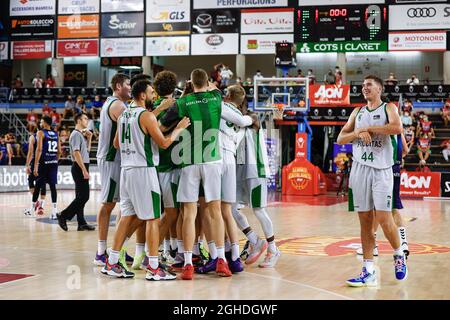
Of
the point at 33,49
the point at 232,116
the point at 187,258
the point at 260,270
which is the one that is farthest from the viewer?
the point at 33,49

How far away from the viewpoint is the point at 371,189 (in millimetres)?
6227

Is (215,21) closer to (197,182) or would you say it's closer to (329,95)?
(329,95)

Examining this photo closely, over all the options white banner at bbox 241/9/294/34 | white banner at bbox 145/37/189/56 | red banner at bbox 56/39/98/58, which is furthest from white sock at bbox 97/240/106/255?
red banner at bbox 56/39/98/58

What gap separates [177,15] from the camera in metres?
29.8

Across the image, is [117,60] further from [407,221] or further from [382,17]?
[407,221]

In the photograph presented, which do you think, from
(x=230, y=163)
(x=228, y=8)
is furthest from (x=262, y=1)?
(x=230, y=163)

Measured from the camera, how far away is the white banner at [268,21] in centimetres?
2828

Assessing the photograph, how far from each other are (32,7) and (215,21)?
907cm

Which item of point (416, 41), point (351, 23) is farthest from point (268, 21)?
point (416, 41)

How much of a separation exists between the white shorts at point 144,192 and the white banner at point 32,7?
26.7m

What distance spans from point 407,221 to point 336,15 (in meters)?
16.0

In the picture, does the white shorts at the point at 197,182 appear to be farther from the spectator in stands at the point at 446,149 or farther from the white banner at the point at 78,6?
the white banner at the point at 78,6

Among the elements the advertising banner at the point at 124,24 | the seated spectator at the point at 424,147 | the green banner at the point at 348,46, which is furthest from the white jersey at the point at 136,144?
the advertising banner at the point at 124,24

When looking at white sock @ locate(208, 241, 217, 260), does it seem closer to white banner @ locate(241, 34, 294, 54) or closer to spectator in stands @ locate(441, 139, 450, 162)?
spectator in stands @ locate(441, 139, 450, 162)
